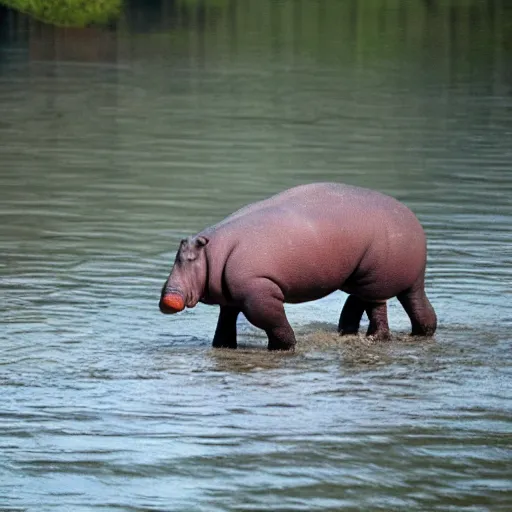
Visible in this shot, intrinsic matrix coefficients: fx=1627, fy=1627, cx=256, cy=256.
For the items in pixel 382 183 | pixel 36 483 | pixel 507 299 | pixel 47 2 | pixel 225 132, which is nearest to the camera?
pixel 36 483

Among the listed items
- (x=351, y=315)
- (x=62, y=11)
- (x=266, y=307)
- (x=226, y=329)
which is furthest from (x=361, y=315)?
(x=62, y=11)

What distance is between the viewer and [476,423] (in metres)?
8.01

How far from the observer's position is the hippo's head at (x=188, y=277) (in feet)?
29.8

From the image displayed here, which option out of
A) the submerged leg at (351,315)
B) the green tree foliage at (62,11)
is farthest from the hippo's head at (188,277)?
the green tree foliage at (62,11)

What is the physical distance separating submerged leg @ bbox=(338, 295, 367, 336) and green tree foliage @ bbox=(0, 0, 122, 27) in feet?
108

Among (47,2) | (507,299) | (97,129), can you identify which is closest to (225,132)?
(97,129)

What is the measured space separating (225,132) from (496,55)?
54.8 ft

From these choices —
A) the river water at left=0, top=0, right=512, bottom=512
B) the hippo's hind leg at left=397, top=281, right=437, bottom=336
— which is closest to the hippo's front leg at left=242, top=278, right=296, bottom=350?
the river water at left=0, top=0, right=512, bottom=512

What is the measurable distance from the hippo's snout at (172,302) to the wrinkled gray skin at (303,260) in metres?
0.02

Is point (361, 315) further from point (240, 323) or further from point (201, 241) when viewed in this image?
point (201, 241)

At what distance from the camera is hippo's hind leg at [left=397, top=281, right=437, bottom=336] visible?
979 centimetres

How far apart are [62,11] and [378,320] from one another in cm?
3430

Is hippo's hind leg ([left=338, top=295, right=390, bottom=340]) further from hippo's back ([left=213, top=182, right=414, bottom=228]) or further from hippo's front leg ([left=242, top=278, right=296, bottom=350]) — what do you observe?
hippo's front leg ([left=242, top=278, right=296, bottom=350])

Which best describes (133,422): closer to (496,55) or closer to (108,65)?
(108,65)
